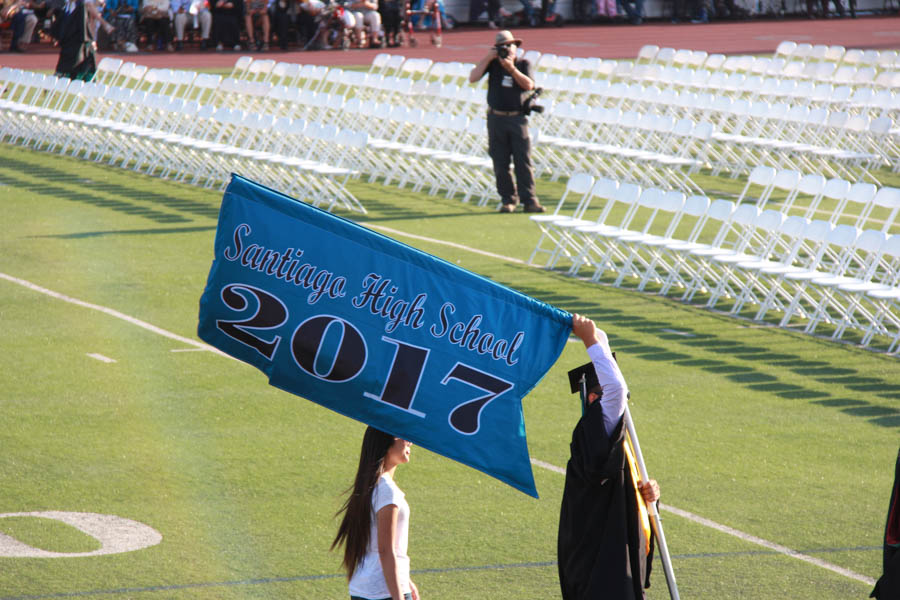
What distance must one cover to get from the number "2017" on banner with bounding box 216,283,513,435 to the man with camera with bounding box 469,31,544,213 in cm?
1226

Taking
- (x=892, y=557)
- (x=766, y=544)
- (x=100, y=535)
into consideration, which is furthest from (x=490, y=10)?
(x=892, y=557)

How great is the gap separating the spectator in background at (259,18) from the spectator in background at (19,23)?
5303mm

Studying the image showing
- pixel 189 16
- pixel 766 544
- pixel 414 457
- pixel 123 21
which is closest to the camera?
pixel 766 544

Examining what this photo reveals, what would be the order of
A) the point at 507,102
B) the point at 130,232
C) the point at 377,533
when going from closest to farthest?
the point at 377,533 < the point at 130,232 < the point at 507,102

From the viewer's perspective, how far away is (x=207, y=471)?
822cm

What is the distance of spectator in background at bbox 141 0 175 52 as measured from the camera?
3453 cm

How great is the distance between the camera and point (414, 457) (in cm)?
859

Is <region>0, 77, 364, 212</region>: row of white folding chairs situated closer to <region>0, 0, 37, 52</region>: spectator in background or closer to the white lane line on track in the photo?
the white lane line on track

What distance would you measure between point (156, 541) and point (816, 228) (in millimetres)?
7753

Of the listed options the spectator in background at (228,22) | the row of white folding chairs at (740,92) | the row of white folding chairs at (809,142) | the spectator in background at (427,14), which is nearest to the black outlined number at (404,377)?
the row of white folding chairs at (809,142)

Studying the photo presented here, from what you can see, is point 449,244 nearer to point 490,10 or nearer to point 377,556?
point 377,556

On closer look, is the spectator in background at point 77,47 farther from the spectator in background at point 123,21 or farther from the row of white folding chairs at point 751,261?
the row of white folding chairs at point 751,261

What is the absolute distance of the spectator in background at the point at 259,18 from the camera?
3500 centimetres

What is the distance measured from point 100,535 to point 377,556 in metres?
2.97
